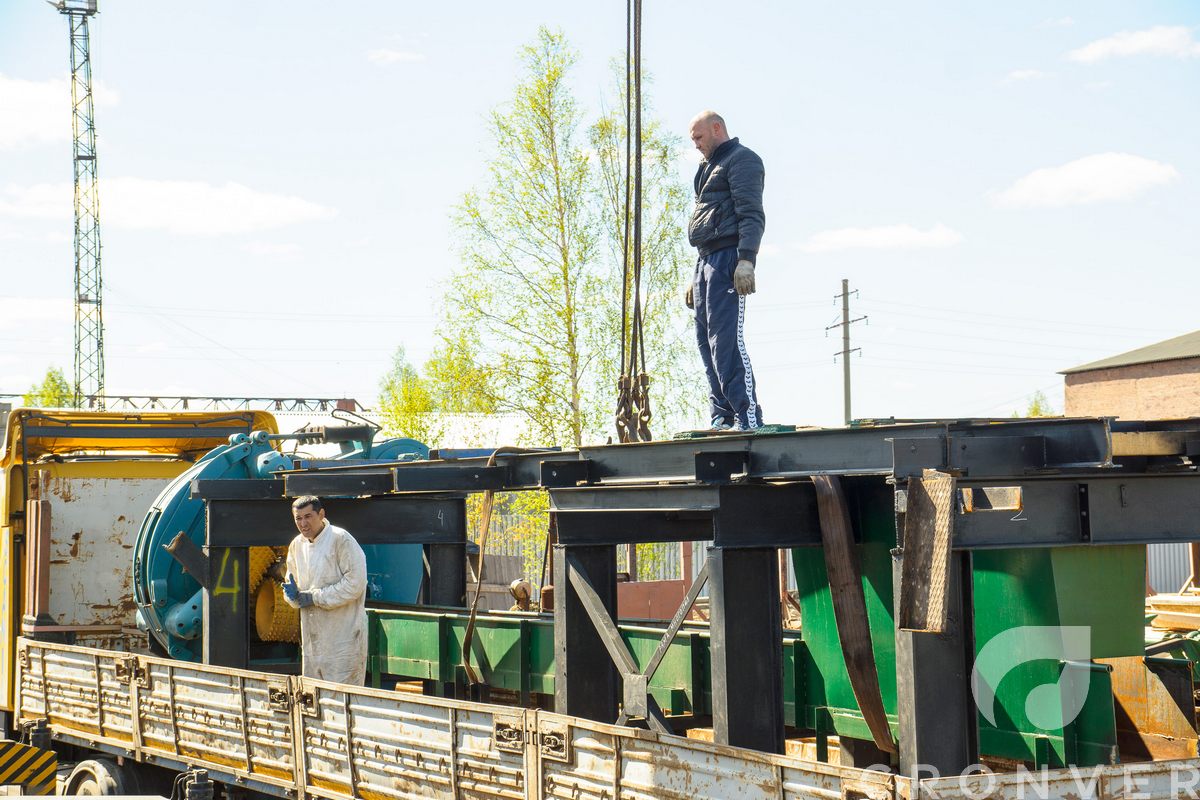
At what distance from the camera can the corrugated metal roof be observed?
119 ft

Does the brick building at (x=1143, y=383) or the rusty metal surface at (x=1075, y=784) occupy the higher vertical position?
the brick building at (x=1143, y=383)

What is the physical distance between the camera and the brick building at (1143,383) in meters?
35.8

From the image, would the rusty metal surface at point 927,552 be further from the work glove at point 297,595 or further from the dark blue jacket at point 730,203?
the work glove at point 297,595

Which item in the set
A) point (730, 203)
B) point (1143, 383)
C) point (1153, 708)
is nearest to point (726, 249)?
point (730, 203)

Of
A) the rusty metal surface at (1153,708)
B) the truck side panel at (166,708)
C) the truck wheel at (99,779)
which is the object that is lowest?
the truck wheel at (99,779)

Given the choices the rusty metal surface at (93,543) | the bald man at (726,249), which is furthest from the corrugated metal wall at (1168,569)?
the bald man at (726,249)

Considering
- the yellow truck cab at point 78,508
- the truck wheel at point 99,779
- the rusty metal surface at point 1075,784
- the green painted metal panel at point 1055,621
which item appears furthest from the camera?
the yellow truck cab at point 78,508

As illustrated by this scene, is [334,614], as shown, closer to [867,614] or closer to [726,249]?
[726,249]

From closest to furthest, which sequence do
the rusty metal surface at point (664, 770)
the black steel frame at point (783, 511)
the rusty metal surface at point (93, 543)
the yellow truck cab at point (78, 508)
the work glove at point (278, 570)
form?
the rusty metal surface at point (664, 770)
the black steel frame at point (783, 511)
the work glove at point (278, 570)
the yellow truck cab at point (78, 508)
the rusty metal surface at point (93, 543)

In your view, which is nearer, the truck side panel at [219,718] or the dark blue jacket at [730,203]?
the dark blue jacket at [730,203]

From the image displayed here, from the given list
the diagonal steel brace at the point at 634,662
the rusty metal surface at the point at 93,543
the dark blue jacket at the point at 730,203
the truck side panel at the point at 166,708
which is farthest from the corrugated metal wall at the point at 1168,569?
the diagonal steel brace at the point at 634,662

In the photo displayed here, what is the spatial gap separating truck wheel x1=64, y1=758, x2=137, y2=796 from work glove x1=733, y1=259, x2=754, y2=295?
17.6 ft

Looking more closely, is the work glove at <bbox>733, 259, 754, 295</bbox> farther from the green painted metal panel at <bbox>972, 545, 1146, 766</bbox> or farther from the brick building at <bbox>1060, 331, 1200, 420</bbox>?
the brick building at <bbox>1060, 331, 1200, 420</bbox>

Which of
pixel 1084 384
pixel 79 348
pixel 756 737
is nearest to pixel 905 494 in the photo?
pixel 756 737
